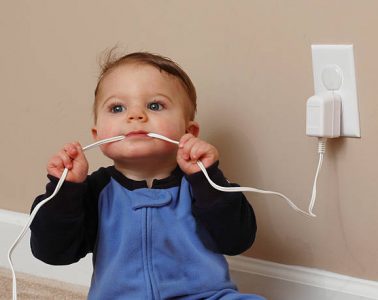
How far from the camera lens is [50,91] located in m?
1.45

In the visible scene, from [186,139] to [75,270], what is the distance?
56 cm

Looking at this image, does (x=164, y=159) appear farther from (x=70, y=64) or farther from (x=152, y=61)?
(x=70, y=64)

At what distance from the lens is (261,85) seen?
1195 mm

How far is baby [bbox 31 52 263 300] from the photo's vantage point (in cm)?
102

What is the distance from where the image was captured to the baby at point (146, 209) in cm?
102

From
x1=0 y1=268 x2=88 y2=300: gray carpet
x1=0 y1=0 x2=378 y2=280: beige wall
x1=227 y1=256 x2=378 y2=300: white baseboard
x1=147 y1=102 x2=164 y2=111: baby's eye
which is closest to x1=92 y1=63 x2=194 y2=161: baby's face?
x1=147 y1=102 x2=164 y2=111: baby's eye

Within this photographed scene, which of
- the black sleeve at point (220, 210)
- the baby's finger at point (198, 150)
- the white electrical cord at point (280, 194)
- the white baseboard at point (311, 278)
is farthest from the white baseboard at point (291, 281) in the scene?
the baby's finger at point (198, 150)

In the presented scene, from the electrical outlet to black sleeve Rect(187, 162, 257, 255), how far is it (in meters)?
0.22

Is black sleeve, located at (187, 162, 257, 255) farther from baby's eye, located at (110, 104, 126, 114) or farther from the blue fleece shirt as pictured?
baby's eye, located at (110, 104, 126, 114)

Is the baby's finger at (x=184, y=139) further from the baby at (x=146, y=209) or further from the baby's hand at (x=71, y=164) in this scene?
the baby's hand at (x=71, y=164)

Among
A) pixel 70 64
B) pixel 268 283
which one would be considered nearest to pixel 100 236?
pixel 268 283

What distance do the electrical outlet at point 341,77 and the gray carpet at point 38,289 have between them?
628 millimetres

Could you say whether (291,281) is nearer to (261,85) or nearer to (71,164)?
(261,85)

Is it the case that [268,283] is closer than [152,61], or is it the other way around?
[152,61]
